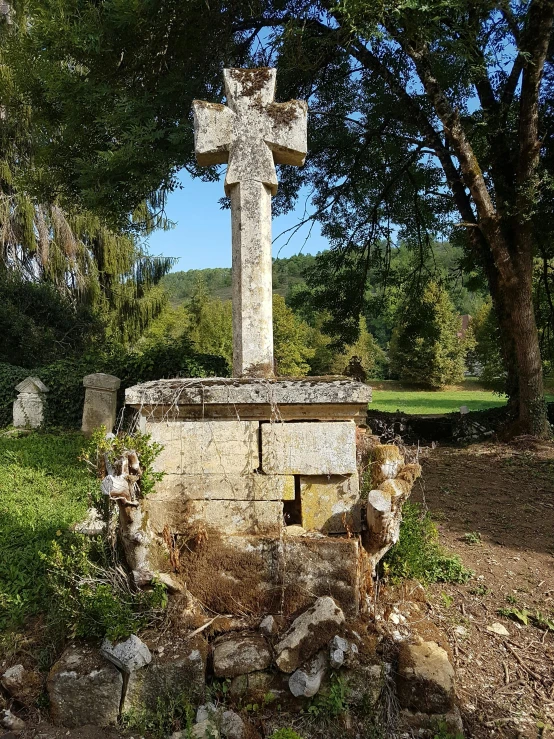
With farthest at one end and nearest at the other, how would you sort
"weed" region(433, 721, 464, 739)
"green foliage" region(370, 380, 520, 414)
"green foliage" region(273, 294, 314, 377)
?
"green foliage" region(273, 294, 314, 377) → "green foliage" region(370, 380, 520, 414) → "weed" region(433, 721, 464, 739)

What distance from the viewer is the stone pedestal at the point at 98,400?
9.77 meters

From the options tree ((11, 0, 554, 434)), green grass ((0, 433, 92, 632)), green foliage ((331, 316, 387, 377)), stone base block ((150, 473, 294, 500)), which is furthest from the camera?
green foliage ((331, 316, 387, 377))

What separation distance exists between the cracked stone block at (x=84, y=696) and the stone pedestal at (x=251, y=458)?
74 cm

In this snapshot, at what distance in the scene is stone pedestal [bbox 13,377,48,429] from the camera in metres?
10.3

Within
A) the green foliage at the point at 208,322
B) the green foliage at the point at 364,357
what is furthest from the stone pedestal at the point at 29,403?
the green foliage at the point at 208,322

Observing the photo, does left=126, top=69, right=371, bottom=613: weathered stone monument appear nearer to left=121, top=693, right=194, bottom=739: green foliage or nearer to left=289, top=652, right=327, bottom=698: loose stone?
left=289, top=652, right=327, bottom=698: loose stone

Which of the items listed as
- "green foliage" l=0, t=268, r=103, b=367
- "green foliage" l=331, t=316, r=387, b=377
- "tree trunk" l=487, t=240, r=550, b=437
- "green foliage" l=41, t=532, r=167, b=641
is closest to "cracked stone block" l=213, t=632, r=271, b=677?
"green foliage" l=41, t=532, r=167, b=641

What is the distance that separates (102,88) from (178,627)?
7761mm

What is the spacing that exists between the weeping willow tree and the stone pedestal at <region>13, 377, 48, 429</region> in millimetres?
5199

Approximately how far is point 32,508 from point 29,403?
5832mm

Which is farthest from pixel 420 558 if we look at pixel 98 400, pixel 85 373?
pixel 85 373

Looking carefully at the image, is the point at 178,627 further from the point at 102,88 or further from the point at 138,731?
the point at 102,88

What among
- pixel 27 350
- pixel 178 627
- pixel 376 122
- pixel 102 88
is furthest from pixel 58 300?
pixel 178 627

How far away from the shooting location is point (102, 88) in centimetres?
781
